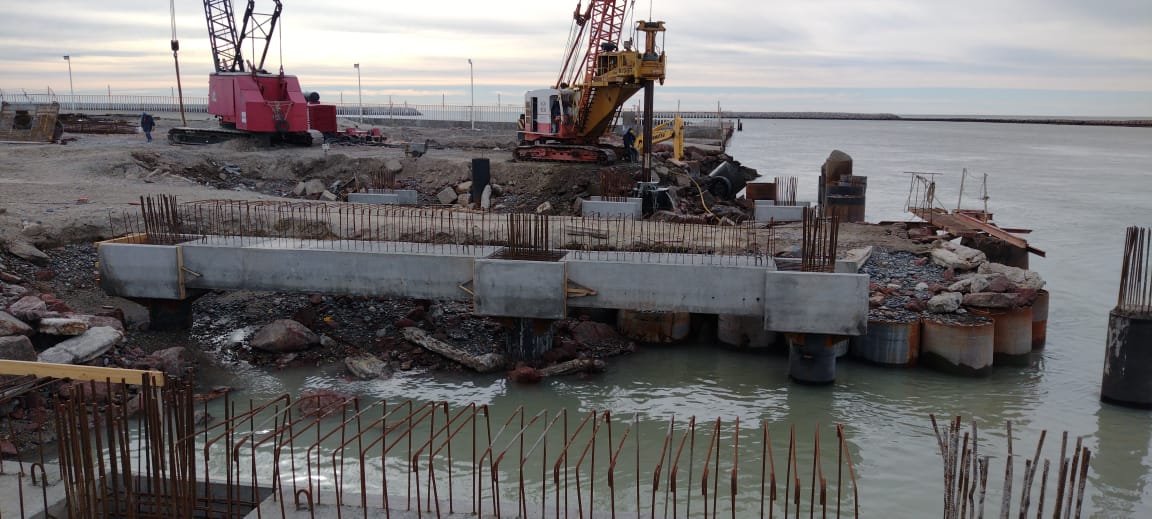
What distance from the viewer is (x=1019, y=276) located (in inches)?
687

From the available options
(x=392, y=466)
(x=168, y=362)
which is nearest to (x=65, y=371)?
(x=392, y=466)

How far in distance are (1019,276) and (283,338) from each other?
48.6ft

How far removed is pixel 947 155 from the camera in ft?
316

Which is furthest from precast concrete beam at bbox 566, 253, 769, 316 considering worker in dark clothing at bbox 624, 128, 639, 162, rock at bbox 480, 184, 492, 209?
worker in dark clothing at bbox 624, 128, 639, 162

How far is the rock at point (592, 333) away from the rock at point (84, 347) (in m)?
7.89

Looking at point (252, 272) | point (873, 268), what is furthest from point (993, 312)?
point (252, 272)

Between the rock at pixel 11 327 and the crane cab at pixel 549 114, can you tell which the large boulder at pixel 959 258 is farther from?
the rock at pixel 11 327

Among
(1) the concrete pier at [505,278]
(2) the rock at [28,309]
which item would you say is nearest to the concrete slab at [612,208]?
(1) the concrete pier at [505,278]

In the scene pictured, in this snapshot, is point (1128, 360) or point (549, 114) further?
point (549, 114)

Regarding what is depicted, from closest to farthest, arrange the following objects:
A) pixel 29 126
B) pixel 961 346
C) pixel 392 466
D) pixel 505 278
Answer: pixel 392 466
pixel 505 278
pixel 961 346
pixel 29 126

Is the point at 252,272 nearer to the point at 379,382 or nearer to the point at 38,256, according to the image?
the point at 379,382

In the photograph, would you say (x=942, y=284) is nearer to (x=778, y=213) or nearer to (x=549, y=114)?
(x=778, y=213)

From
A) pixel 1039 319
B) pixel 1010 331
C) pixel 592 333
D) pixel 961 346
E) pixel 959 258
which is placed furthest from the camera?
pixel 959 258

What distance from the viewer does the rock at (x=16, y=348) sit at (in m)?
11.0
